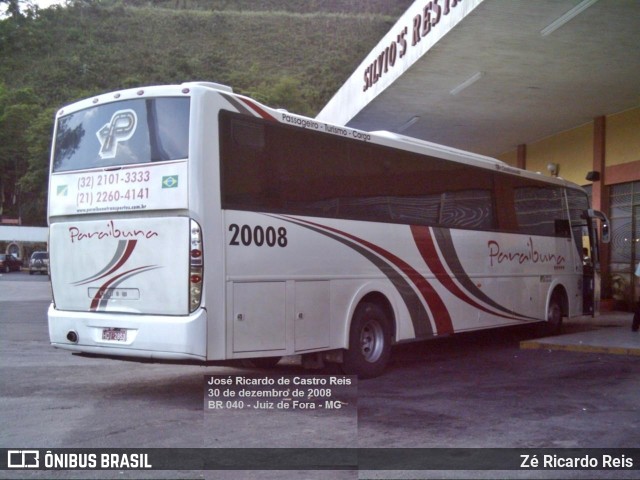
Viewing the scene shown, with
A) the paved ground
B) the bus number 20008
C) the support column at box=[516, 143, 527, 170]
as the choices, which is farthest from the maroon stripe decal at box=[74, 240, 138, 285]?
the support column at box=[516, 143, 527, 170]

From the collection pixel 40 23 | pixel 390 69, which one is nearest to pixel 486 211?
pixel 390 69

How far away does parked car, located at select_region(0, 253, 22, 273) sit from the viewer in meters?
55.3

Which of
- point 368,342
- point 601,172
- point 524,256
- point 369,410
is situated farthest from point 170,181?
point 601,172

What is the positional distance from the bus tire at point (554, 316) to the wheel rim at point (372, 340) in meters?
6.08

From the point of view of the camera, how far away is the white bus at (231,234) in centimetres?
805

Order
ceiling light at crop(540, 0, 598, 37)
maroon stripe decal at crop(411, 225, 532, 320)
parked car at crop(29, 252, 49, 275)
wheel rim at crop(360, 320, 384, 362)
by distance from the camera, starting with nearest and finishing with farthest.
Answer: wheel rim at crop(360, 320, 384, 362), maroon stripe decal at crop(411, 225, 532, 320), ceiling light at crop(540, 0, 598, 37), parked car at crop(29, 252, 49, 275)

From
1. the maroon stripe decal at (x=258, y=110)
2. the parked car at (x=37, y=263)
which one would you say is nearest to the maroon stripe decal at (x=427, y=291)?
the maroon stripe decal at (x=258, y=110)

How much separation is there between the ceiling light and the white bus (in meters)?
3.39

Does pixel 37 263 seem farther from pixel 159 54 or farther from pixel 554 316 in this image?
pixel 159 54

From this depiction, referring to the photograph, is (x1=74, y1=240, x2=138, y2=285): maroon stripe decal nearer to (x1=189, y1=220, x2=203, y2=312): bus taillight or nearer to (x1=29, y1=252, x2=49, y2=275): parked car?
(x1=189, y1=220, x2=203, y2=312): bus taillight

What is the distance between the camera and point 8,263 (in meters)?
56.5

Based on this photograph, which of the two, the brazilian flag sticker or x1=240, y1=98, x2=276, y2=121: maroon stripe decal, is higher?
x1=240, y1=98, x2=276, y2=121: maroon stripe decal

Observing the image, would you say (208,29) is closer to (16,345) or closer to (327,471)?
(16,345)

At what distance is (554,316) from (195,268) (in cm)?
965
